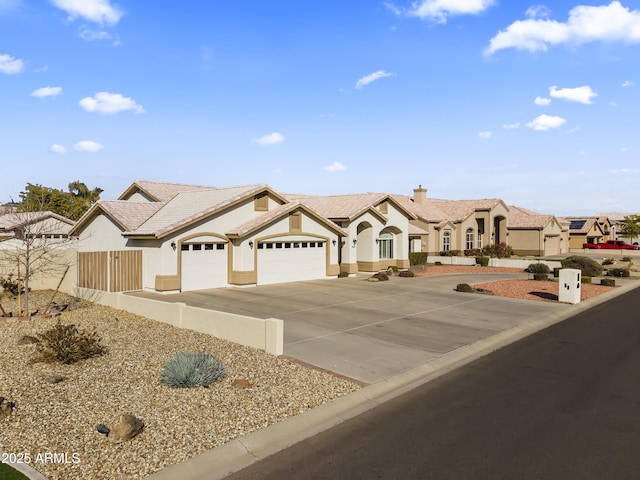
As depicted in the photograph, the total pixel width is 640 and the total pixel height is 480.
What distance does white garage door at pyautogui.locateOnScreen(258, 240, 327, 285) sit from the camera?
26609 millimetres

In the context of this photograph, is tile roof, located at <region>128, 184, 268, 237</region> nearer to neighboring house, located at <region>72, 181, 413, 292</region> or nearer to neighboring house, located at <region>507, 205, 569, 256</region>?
neighboring house, located at <region>72, 181, 413, 292</region>

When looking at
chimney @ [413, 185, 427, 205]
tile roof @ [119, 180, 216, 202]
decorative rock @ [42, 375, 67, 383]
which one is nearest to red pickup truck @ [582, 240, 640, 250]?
chimney @ [413, 185, 427, 205]

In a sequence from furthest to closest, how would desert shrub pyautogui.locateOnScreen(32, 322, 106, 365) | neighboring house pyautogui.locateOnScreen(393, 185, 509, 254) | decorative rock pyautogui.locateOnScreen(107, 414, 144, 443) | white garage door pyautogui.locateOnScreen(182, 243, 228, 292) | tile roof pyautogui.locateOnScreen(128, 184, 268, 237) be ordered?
neighboring house pyautogui.locateOnScreen(393, 185, 509, 254) < white garage door pyautogui.locateOnScreen(182, 243, 228, 292) < tile roof pyautogui.locateOnScreen(128, 184, 268, 237) < desert shrub pyautogui.locateOnScreen(32, 322, 106, 365) < decorative rock pyautogui.locateOnScreen(107, 414, 144, 443)

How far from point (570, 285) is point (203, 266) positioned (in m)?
17.8

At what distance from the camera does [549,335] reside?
49.8ft

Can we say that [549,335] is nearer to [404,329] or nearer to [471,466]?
[404,329]

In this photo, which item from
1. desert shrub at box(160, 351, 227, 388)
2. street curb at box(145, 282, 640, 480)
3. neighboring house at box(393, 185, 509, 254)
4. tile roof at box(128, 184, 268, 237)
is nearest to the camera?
street curb at box(145, 282, 640, 480)

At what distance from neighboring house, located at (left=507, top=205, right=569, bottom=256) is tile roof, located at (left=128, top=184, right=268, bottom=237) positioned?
39580mm

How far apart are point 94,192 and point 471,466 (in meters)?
62.4

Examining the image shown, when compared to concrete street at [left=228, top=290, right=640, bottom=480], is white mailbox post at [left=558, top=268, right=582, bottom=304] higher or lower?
higher

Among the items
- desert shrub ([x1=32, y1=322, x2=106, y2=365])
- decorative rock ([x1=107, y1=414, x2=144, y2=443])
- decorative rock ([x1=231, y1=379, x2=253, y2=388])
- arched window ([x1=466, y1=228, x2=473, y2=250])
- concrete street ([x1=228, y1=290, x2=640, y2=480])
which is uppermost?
arched window ([x1=466, y1=228, x2=473, y2=250])

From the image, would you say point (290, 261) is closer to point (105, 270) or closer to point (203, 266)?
point (203, 266)

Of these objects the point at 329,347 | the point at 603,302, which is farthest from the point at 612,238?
the point at 329,347

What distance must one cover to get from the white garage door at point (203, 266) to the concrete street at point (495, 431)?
1591 centimetres
